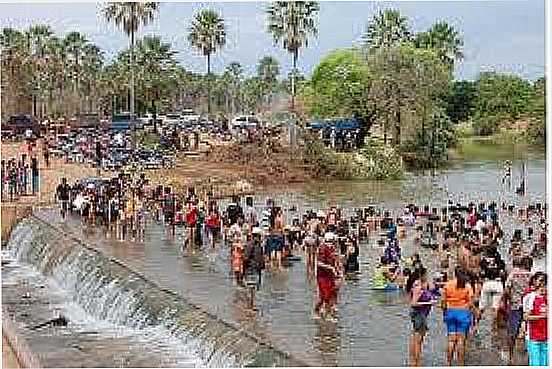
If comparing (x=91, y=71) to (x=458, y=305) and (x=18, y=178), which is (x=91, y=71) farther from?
(x=458, y=305)

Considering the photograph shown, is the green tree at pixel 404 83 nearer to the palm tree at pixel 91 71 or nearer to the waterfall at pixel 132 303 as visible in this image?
the palm tree at pixel 91 71

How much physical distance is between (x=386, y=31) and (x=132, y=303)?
21466 mm

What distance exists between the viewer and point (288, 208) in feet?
55.8

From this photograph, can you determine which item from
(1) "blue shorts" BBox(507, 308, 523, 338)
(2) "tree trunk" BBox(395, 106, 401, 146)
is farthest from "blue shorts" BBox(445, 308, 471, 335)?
(2) "tree trunk" BBox(395, 106, 401, 146)

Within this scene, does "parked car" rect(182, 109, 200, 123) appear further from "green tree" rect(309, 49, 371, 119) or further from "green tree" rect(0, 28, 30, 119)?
"green tree" rect(0, 28, 30, 119)

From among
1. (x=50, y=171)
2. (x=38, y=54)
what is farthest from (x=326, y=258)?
(x=38, y=54)

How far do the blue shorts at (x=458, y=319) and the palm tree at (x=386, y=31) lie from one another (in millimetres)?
22515

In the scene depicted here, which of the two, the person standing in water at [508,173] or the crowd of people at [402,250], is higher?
the person standing in water at [508,173]

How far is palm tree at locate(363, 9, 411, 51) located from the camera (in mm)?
29219

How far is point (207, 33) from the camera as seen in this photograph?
2711cm

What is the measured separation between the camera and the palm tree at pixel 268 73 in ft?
92.9

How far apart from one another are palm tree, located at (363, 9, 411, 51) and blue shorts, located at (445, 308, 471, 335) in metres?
22.5

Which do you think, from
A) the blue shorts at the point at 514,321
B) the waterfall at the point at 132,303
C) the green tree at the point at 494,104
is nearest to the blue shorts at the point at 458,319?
the blue shorts at the point at 514,321

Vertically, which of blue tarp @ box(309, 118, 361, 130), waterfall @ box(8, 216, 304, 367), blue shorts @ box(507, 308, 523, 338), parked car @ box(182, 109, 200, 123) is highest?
parked car @ box(182, 109, 200, 123)
